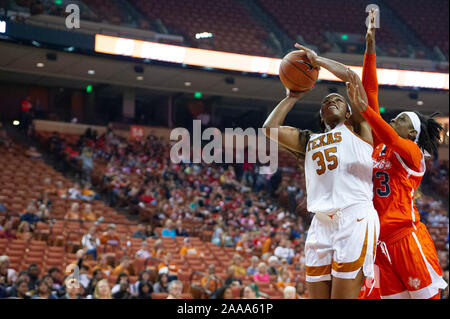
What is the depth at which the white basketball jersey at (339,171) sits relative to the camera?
330 cm

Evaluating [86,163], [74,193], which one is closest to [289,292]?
[74,193]

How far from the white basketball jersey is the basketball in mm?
337

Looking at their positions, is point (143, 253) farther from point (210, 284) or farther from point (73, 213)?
point (73, 213)

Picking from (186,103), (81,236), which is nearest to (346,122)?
(81,236)

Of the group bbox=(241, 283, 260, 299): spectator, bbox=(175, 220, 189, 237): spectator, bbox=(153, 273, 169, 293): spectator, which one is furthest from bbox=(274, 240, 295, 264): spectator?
bbox=(153, 273, 169, 293): spectator

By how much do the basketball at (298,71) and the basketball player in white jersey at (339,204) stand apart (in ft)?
0.24

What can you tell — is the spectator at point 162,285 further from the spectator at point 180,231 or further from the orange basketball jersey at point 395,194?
the orange basketball jersey at point 395,194

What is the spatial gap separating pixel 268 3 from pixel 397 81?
247 inches

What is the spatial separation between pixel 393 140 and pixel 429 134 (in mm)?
515

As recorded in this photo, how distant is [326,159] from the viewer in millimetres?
3367

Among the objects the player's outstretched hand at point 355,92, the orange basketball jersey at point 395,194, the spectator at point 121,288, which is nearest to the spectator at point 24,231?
the spectator at point 121,288

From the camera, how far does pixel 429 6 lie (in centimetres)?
2409

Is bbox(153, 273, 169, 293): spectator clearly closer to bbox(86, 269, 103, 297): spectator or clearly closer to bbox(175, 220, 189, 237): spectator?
bbox(86, 269, 103, 297): spectator
